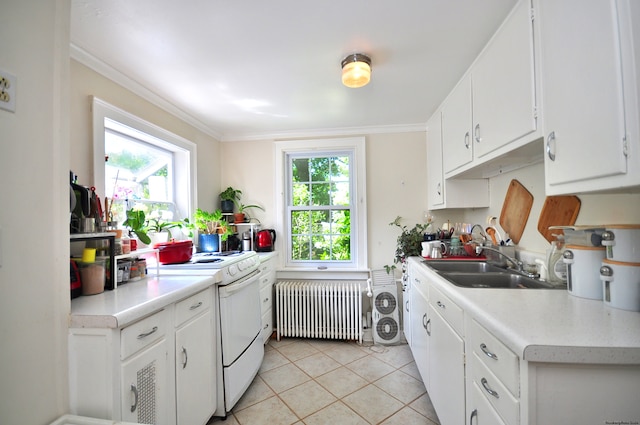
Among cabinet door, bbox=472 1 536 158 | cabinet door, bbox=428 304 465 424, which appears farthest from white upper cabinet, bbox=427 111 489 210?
cabinet door, bbox=428 304 465 424

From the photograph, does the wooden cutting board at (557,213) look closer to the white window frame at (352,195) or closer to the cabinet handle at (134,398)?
the white window frame at (352,195)

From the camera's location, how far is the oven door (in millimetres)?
1777

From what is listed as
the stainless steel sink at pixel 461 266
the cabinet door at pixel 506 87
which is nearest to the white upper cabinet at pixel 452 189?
the stainless steel sink at pixel 461 266

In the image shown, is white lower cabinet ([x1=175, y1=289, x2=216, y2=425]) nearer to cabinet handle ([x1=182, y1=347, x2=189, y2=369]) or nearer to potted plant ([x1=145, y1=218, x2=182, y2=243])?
cabinet handle ([x1=182, y1=347, x2=189, y2=369])

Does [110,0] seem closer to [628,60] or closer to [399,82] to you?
[399,82]

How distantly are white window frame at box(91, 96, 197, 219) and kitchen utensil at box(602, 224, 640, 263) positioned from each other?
8.47 feet

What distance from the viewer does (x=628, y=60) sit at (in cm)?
74

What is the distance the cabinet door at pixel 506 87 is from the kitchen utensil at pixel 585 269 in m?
0.56

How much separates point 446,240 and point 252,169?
234 centimetres

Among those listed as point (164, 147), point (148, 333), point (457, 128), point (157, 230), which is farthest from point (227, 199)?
point (457, 128)

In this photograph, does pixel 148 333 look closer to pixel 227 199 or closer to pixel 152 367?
pixel 152 367

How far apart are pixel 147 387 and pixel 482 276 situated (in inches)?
78.6

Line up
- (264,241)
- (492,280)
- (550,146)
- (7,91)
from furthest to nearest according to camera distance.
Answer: (264,241), (492,280), (550,146), (7,91)

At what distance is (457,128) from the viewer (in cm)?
201
